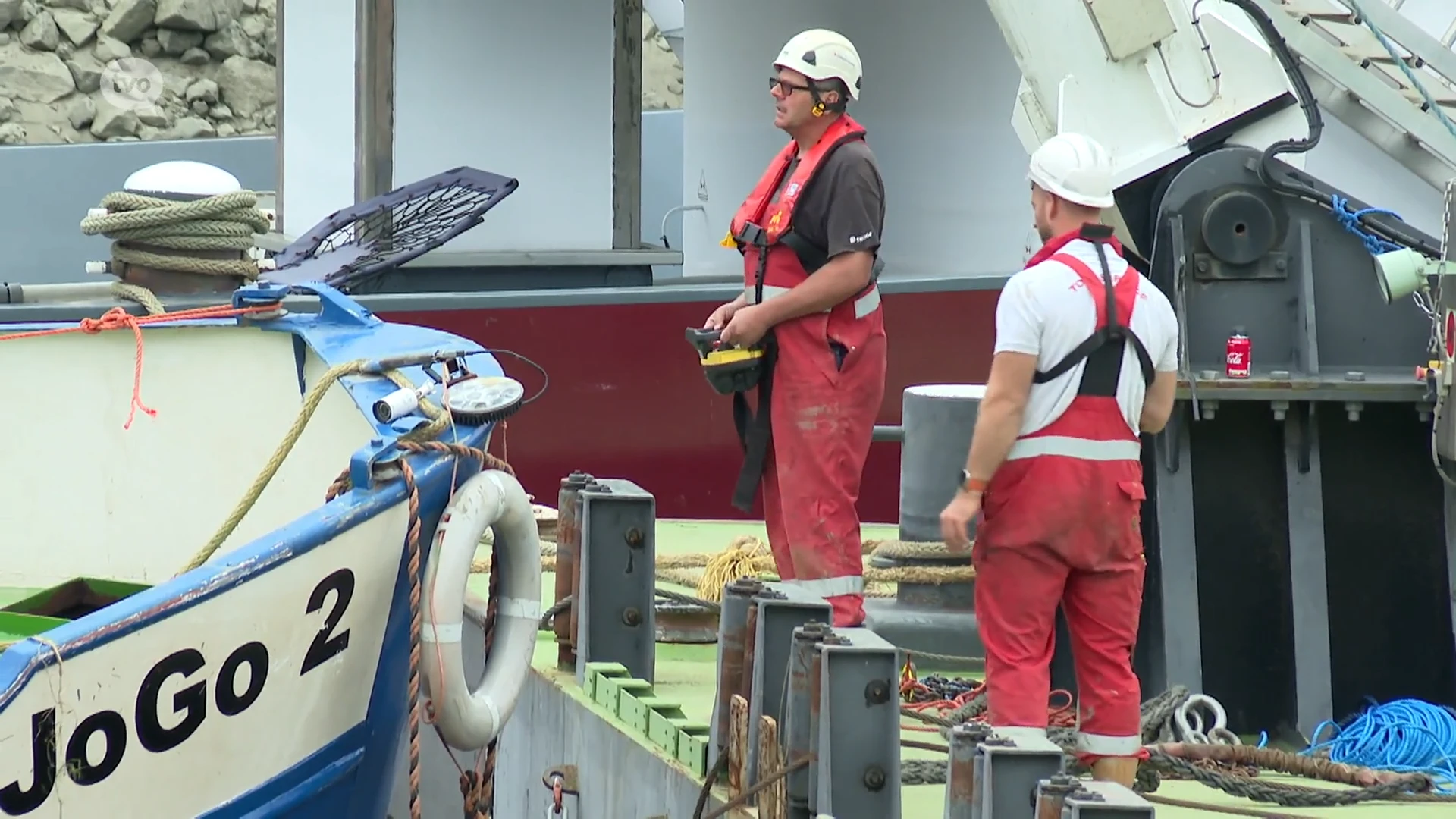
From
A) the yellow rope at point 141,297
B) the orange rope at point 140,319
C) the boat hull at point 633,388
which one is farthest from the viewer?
the boat hull at point 633,388

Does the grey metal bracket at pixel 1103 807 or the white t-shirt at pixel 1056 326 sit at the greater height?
the white t-shirt at pixel 1056 326

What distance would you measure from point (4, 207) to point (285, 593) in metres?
11.3

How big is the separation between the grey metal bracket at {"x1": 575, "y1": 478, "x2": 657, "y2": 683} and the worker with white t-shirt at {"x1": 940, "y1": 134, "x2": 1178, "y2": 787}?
1482 millimetres

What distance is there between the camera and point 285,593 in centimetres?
445

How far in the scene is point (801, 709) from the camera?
4.58 metres

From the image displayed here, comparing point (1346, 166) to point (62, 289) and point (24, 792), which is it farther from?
point (62, 289)

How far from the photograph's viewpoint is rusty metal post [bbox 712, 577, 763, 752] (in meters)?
5.11

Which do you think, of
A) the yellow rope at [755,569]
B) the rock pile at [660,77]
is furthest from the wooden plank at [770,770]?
the rock pile at [660,77]

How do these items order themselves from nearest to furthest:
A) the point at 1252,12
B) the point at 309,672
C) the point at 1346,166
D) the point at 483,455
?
the point at 309,672 → the point at 483,455 → the point at 1252,12 → the point at 1346,166


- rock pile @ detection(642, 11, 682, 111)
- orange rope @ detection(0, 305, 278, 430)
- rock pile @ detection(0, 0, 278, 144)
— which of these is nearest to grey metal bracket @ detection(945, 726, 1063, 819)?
orange rope @ detection(0, 305, 278, 430)

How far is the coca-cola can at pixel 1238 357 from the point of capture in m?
5.77

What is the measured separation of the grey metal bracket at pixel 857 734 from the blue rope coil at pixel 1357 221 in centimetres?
217

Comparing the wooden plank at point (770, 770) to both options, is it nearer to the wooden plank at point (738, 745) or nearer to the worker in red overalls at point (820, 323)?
the wooden plank at point (738, 745)

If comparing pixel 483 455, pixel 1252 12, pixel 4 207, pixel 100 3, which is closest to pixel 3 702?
pixel 483 455
